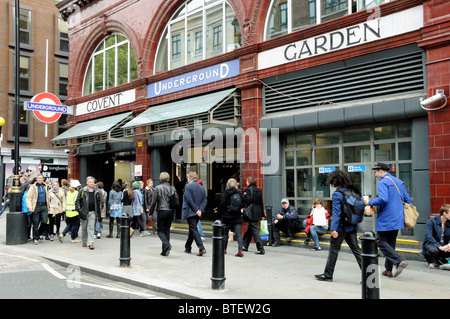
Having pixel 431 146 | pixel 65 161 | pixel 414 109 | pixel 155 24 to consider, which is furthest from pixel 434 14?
pixel 65 161

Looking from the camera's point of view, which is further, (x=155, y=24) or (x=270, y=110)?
(x=155, y=24)

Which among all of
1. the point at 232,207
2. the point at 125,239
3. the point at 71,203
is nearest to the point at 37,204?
the point at 71,203

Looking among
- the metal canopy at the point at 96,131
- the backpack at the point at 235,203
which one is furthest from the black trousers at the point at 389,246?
the metal canopy at the point at 96,131

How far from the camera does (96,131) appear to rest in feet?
52.5

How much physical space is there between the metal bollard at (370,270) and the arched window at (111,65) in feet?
44.3

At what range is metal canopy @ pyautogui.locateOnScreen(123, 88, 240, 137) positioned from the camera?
11.8 m

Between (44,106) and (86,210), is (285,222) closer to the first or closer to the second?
(86,210)

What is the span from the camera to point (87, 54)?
61.4ft

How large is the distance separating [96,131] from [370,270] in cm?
1332

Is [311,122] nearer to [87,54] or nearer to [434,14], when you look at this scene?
[434,14]

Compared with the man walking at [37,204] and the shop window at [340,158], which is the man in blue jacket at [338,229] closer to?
the shop window at [340,158]

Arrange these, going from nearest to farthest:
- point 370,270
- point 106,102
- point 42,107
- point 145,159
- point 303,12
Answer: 1. point 370,270
2. point 303,12
3. point 42,107
4. point 145,159
5. point 106,102

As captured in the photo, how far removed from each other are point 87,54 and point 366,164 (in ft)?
45.0

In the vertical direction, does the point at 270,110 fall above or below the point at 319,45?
below
